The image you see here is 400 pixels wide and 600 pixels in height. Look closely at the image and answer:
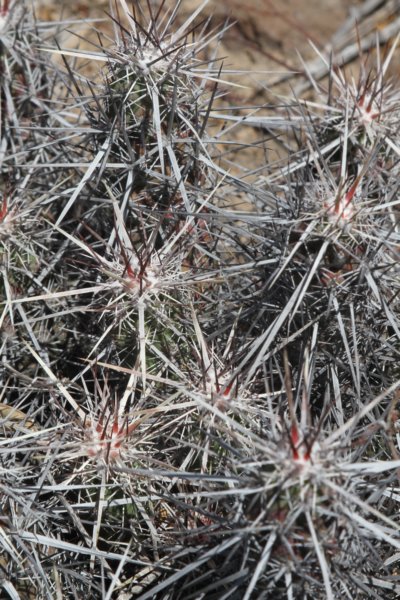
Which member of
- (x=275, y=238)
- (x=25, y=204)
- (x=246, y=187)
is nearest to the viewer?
(x=275, y=238)

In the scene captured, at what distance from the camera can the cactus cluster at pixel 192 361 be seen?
4.81 ft

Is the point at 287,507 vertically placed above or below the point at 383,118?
below

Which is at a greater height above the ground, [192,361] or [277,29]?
[277,29]

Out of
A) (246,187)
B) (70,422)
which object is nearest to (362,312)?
(246,187)

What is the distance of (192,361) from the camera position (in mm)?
1841

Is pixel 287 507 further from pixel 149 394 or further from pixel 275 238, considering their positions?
pixel 275 238

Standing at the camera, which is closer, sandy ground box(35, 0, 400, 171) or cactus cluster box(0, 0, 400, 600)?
cactus cluster box(0, 0, 400, 600)

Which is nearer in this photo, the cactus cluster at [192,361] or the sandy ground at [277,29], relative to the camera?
the cactus cluster at [192,361]

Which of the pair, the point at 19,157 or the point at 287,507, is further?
the point at 19,157

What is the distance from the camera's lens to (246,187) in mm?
1986

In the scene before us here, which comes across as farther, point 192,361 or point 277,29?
point 277,29

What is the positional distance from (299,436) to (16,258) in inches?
40.0

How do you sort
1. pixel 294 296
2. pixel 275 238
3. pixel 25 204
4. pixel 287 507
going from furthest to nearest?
pixel 25 204
pixel 275 238
pixel 294 296
pixel 287 507

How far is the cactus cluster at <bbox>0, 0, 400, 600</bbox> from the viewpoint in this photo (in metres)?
1.47
